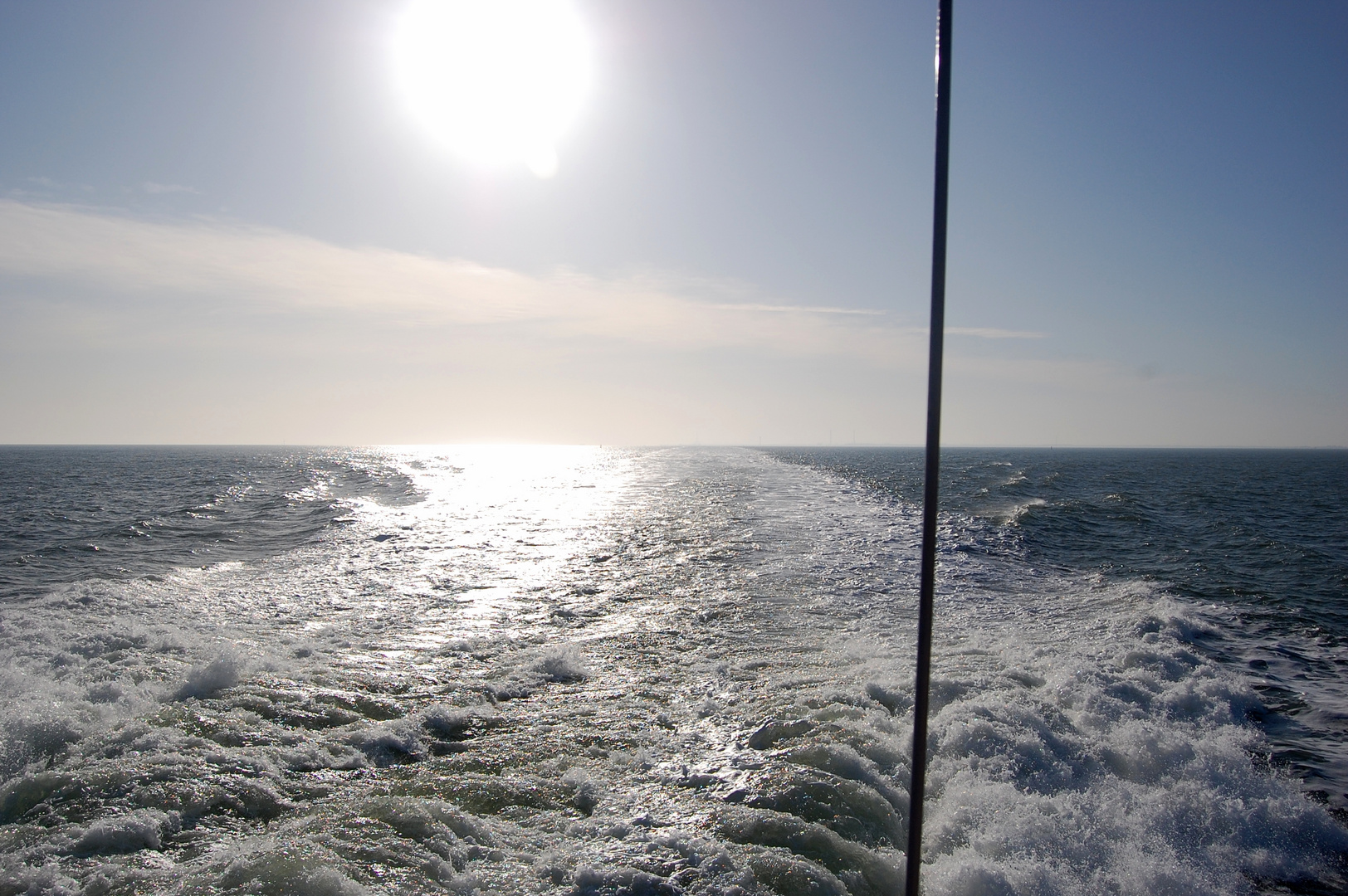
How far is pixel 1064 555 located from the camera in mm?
19438

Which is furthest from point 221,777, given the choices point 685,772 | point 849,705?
point 849,705

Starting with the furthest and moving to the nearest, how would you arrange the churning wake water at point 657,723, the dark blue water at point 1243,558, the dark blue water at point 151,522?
the dark blue water at point 151,522 → the dark blue water at point 1243,558 → the churning wake water at point 657,723

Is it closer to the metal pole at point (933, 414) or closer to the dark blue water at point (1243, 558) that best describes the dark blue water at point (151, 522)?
the metal pole at point (933, 414)

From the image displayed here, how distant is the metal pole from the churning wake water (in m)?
3.06

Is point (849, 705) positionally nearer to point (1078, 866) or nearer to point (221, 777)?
point (1078, 866)

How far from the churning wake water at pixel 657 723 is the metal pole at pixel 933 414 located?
3.06 m

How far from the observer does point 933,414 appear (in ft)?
7.46

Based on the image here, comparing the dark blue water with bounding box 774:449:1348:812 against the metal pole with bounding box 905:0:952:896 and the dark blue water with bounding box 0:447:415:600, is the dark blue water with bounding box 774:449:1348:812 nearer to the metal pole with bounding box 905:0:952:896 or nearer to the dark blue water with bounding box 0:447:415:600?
the metal pole with bounding box 905:0:952:896

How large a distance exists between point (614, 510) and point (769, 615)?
1757cm

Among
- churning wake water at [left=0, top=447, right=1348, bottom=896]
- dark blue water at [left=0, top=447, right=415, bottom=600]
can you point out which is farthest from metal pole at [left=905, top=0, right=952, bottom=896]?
dark blue water at [left=0, top=447, right=415, bottom=600]

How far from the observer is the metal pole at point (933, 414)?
7.25 ft

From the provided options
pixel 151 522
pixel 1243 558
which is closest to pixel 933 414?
pixel 1243 558

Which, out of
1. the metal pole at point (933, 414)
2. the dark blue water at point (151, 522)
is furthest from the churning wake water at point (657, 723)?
the metal pole at point (933, 414)

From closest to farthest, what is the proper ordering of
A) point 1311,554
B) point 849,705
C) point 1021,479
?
point 849,705 < point 1311,554 < point 1021,479
